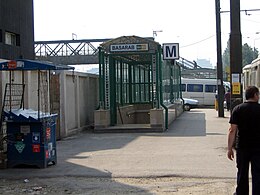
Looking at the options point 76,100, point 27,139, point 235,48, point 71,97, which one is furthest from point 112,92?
point 27,139

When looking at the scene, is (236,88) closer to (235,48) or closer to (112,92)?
(235,48)

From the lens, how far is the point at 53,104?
58.3 ft

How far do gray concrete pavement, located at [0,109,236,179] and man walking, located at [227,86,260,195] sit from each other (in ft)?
7.72

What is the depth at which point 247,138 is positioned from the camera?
25.7 feet

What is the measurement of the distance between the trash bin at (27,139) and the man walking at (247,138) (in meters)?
4.90

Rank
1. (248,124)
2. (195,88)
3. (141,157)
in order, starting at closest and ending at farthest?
(248,124) → (141,157) → (195,88)

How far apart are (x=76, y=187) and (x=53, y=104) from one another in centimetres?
851

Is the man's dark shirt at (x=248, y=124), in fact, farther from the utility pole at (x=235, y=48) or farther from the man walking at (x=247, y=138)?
the utility pole at (x=235, y=48)

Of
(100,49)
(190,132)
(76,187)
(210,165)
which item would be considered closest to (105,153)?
(210,165)

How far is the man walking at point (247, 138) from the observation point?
778 centimetres

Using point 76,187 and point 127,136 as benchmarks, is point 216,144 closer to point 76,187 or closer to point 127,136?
point 127,136

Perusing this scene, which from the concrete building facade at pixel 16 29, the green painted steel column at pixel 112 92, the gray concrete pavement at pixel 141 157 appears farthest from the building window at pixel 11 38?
the gray concrete pavement at pixel 141 157

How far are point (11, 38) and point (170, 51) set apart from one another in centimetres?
756

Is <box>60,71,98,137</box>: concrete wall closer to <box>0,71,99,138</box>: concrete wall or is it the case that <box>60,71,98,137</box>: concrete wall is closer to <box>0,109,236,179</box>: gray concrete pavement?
<box>0,71,99,138</box>: concrete wall
